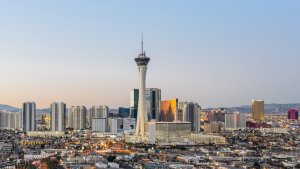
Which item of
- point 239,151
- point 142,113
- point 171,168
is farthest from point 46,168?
point 142,113

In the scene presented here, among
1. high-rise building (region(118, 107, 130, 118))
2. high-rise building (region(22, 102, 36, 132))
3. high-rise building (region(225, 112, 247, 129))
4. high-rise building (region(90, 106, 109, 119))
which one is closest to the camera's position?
high-rise building (region(22, 102, 36, 132))

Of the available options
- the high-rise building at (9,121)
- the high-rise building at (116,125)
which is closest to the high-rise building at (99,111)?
the high-rise building at (9,121)

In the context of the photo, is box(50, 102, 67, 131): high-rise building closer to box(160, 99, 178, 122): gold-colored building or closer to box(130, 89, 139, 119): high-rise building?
box(130, 89, 139, 119): high-rise building

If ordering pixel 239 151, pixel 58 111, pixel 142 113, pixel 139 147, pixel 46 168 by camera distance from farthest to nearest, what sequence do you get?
pixel 58 111
pixel 142 113
pixel 139 147
pixel 239 151
pixel 46 168

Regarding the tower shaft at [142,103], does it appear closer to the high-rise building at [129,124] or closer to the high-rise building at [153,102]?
the high-rise building at [153,102]

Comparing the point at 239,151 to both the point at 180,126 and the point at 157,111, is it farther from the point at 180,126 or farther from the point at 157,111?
the point at 157,111

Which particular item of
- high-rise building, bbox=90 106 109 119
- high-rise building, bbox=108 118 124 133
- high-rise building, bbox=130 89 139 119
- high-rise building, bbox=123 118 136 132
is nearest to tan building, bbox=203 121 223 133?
high-rise building, bbox=123 118 136 132
